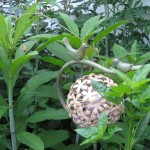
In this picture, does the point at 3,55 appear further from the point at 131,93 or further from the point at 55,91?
the point at 131,93

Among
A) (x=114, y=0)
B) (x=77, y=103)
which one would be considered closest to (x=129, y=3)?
(x=114, y=0)

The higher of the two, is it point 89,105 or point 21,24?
point 21,24

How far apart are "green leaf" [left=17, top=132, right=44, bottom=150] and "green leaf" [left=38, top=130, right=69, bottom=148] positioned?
0.12 metres

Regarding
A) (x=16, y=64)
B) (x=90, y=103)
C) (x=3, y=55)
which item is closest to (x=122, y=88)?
(x=90, y=103)

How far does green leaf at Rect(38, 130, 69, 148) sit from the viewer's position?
4.54ft

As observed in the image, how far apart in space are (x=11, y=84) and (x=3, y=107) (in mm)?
83

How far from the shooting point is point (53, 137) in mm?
1397

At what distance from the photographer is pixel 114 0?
2.36 metres

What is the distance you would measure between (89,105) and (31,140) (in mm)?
360

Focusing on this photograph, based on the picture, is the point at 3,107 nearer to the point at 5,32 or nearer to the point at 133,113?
the point at 5,32

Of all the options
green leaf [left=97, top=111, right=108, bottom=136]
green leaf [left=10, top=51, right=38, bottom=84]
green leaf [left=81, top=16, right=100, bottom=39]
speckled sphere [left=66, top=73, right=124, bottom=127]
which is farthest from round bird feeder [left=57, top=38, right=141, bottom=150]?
green leaf [left=81, top=16, right=100, bottom=39]

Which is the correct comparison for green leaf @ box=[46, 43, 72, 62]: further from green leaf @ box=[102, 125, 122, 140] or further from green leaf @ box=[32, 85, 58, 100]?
green leaf @ box=[102, 125, 122, 140]

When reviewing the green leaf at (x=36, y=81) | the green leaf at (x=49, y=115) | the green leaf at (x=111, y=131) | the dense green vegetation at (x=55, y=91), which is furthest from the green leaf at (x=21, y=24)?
the green leaf at (x=111, y=131)

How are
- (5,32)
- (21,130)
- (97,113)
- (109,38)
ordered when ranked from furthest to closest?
(109,38)
(21,130)
(5,32)
(97,113)
